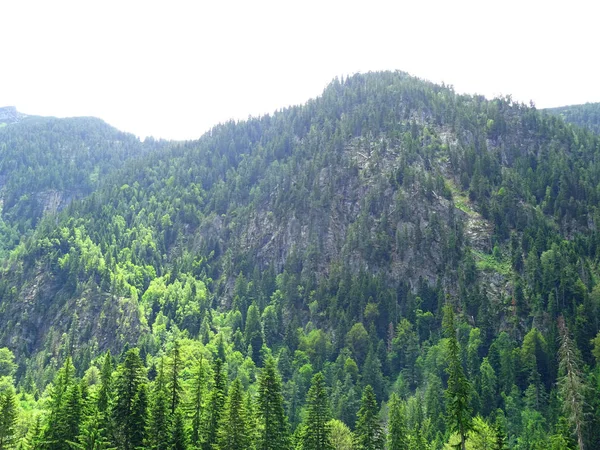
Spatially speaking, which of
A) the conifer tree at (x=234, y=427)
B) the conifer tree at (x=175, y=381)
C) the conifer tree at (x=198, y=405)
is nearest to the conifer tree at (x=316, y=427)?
the conifer tree at (x=234, y=427)

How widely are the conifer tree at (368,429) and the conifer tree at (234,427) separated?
16255mm

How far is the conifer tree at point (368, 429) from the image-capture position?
70938 mm

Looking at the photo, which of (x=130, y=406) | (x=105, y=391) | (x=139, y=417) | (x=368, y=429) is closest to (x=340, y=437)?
(x=368, y=429)

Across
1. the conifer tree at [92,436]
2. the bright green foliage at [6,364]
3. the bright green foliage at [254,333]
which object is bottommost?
the bright green foliage at [6,364]

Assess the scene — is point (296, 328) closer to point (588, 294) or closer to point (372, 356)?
point (372, 356)

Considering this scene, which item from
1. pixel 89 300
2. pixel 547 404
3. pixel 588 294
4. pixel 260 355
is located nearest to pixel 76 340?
pixel 89 300

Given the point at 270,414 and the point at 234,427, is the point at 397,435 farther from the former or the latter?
the point at 234,427

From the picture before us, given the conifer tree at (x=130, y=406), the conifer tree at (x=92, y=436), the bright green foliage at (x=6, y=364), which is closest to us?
the conifer tree at (x=92, y=436)

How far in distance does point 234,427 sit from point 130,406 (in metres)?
12.5

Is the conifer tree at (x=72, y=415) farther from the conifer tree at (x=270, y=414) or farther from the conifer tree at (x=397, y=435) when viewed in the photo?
the conifer tree at (x=397, y=435)

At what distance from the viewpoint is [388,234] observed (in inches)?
7825

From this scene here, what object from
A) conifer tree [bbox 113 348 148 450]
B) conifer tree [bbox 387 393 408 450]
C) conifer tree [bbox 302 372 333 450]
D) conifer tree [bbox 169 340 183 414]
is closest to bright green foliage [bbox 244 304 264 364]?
conifer tree [bbox 387 393 408 450]

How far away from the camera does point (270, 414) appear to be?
6825 centimetres

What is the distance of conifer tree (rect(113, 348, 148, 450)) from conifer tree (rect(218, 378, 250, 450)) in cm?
933
